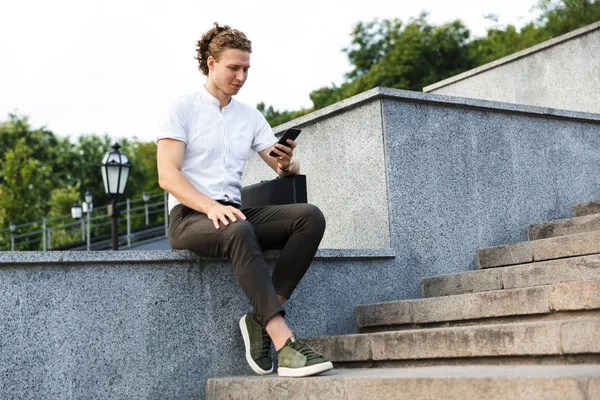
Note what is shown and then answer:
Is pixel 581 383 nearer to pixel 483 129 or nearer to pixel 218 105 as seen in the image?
pixel 218 105

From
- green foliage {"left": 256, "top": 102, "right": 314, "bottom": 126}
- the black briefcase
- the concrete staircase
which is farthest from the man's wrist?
green foliage {"left": 256, "top": 102, "right": 314, "bottom": 126}

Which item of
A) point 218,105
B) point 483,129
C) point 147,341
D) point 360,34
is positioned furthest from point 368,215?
point 360,34

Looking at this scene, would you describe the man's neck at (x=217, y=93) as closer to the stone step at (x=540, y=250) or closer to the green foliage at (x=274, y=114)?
the stone step at (x=540, y=250)

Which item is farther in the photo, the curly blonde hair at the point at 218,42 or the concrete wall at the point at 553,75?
the concrete wall at the point at 553,75

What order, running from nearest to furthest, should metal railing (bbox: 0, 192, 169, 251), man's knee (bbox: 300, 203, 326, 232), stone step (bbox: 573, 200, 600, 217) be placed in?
man's knee (bbox: 300, 203, 326, 232) < stone step (bbox: 573, 200, 600, 217) < metal railing (bbox: 0, 192, 169, 251)

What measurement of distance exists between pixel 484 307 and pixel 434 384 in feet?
3.92

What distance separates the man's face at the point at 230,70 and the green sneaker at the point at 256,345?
1.30 m

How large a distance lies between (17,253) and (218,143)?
125 centimetres

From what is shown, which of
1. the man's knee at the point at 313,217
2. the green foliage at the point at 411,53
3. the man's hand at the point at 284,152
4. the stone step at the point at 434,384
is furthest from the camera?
the green foliage at the point at 411,53

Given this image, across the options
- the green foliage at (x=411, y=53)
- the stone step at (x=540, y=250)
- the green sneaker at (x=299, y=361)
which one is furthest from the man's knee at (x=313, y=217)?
the green foliage at (x=411, y=53)

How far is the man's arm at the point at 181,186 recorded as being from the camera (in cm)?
415

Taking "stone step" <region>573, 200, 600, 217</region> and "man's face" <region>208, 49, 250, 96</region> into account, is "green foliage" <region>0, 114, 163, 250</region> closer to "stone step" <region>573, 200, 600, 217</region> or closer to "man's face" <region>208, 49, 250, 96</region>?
"stone step" <region>573, 200, 600, 217</region>

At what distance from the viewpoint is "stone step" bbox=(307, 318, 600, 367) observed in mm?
3287

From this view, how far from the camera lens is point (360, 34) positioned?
3809 cm
